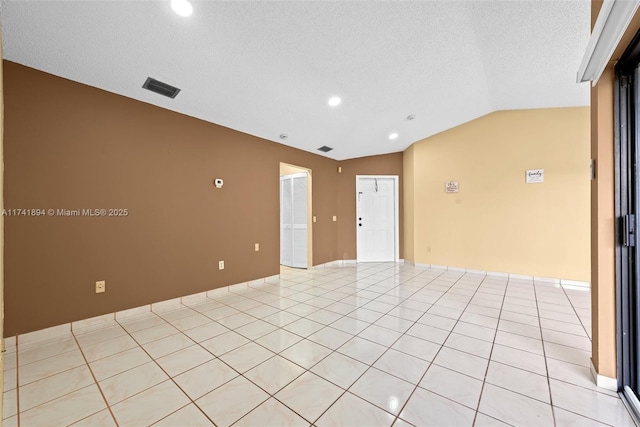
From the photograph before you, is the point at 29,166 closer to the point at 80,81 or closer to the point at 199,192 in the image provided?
the point at 80,81

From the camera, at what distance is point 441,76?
3.09 meters

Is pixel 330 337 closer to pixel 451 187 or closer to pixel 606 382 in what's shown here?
pixel 606 382

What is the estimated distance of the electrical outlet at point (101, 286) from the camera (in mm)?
2740

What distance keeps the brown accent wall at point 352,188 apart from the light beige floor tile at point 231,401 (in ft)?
14.8

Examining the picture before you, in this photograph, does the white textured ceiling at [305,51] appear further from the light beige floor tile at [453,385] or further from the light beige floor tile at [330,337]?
the light beige floor tile at [453,385]

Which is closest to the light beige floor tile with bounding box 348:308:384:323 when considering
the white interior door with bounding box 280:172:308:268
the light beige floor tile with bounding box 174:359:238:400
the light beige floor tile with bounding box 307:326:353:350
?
the light beige floor tile with bounding box 307:326:353:350

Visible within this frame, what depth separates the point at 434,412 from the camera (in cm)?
155

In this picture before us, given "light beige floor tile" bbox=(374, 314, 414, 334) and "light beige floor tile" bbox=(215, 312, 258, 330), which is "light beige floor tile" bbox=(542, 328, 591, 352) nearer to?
"light beige floor tile" bbox=(374, 314, 414, 334)

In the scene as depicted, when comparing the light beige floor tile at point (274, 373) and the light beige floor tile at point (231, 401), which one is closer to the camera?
the light beige floor tile at point (231, 401)

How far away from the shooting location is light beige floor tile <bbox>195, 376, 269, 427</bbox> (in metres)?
1.54

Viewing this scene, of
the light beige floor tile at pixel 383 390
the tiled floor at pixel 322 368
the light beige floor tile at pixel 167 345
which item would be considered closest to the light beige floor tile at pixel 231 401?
the tiled floor at pixel 322 368

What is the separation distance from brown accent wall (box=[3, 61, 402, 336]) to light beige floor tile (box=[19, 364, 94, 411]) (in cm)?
86

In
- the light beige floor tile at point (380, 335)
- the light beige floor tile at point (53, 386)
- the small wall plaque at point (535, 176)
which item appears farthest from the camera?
the small wall plaque at point (535, 176)

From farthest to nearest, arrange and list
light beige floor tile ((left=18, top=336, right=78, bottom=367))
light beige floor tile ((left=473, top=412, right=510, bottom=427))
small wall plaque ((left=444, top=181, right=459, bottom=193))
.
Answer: small wall plaque ((left=444, top=181, right=459, bottom=193))
light beige floor tile ((left=18, top=336, right=78, bottom=367))
light beige floor tile ((left=473, top=412, right=510, bottom=427))
